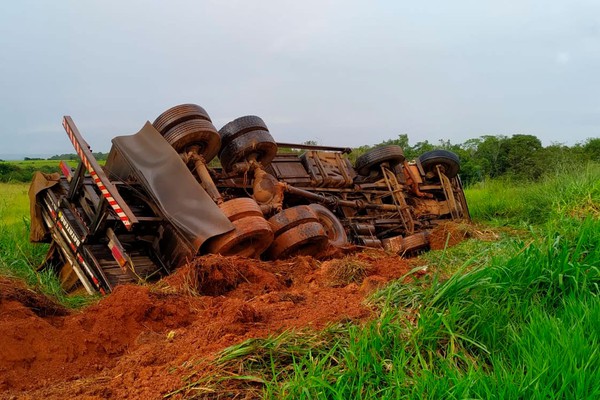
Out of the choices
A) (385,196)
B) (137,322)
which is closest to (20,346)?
(137,322)

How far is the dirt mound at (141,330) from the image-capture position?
267 cm

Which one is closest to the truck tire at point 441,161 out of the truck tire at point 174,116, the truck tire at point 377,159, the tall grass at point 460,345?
the truck tire at point 377,159

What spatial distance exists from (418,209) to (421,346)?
795 cm

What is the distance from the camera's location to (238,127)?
7.67 m

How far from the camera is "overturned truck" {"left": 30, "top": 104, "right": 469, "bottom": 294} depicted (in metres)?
5.59

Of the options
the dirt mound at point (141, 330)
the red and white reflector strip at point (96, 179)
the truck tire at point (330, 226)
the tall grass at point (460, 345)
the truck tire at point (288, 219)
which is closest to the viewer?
the tall grass at point (460, 345)

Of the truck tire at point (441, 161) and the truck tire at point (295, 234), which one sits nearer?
the truck tire at point (295, 234)

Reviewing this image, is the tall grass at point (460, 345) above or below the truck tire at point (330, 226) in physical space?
below

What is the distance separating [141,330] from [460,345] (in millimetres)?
1890

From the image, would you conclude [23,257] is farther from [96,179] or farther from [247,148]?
[247,148]

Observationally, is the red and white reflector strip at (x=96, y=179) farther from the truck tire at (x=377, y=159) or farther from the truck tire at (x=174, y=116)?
the truck tire at (x=377, y=159)

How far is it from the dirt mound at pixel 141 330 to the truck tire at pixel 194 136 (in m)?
2.50

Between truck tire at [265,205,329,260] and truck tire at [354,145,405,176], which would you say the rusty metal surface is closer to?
truck tire at [265,205,329,260]

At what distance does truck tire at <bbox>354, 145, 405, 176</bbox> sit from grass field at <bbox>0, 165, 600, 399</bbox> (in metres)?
6.02
